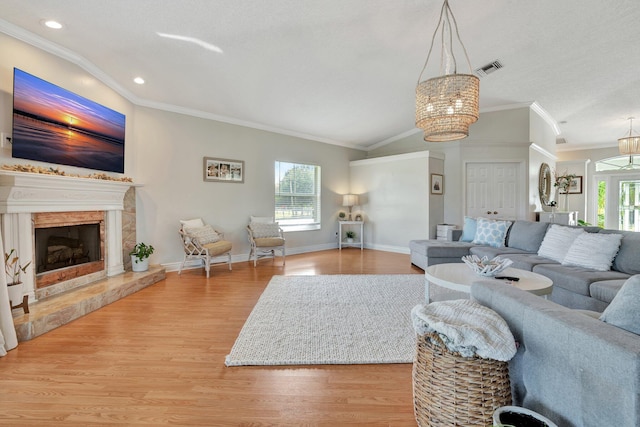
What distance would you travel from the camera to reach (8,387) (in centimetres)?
184

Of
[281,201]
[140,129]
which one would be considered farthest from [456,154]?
[140,129]

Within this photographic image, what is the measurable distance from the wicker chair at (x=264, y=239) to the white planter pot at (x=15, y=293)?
10.1 feet

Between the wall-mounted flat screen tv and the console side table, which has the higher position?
the wall-mounted flat screen tv

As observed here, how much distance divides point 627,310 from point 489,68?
14.7ft

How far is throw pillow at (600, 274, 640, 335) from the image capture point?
1062 mm

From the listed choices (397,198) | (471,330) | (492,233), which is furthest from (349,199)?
(471,330)

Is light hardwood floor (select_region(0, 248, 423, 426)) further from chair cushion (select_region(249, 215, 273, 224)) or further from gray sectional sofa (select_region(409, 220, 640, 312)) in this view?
chair cushion (select_region(249, 215, 273, 224))

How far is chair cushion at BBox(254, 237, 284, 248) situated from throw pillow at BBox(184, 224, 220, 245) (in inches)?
28.4

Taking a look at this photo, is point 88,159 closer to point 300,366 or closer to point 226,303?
point 226,303

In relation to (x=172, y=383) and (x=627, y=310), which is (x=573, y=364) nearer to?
(x=627, y=310)

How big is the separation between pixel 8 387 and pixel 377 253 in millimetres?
5890

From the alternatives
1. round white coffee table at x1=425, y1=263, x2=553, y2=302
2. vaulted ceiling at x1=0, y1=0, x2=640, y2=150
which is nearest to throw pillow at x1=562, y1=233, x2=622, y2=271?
round white coffee table at x1=425, y1=263, x2=553, y2=302

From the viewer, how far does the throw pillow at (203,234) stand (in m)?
4.64

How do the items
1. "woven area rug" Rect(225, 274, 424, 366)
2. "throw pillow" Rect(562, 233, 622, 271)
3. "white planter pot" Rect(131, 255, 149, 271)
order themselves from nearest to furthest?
"woven area rug" Rect(225, 274, 424, 366)
"throw pillow" Rect(562, 233, 622, 271)
"white planter pot" Rect(131, 255, 149, 271)
